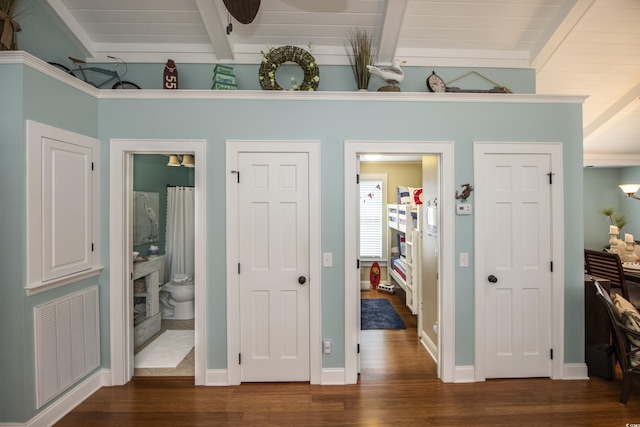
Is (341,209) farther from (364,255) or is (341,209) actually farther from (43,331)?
(364,255)

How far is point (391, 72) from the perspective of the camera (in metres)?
2.93

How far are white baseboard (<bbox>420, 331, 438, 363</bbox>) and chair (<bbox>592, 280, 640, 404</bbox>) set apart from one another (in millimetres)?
1416

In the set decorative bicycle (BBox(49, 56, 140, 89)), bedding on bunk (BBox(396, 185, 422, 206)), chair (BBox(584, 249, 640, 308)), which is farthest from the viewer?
bedding on bunk (BBox(396, 185, 422, 206))

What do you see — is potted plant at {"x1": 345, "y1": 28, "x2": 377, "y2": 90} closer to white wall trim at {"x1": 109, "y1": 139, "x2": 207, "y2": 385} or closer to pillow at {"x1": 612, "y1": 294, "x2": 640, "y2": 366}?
white wall trim at {"x1": 109, "y1": 139, "x2": 207, "y2": 385}

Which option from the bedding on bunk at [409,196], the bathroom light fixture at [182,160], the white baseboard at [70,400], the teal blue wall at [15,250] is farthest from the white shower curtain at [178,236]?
the bedding on bunk at [409,196]

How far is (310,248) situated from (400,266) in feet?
9.60

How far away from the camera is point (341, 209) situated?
287 cm

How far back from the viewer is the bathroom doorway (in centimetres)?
346

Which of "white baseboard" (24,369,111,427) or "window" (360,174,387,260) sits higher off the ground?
"window" (360,174,387,260)

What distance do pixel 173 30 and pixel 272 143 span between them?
4.82ft

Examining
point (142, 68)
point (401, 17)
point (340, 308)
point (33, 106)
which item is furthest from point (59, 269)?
point (401, 17)

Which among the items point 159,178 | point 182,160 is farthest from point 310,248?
point 159,178

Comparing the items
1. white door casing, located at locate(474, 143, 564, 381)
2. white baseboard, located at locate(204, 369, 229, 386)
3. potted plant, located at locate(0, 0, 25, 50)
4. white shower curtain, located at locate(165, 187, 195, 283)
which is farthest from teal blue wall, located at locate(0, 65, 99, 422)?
white door casing, located at locate(474, 143, 564, 381)

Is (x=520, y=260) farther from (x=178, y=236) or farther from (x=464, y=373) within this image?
(x=178, y=236)
